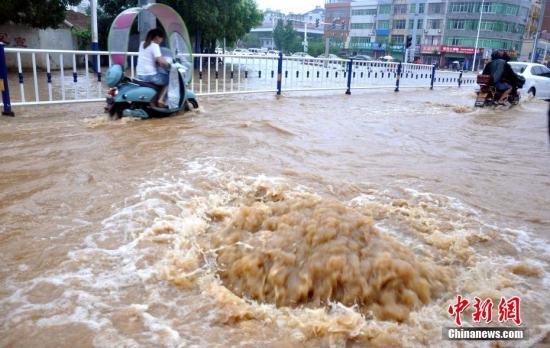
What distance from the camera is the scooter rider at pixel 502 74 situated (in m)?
11.3

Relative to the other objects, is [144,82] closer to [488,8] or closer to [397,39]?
[488,8]

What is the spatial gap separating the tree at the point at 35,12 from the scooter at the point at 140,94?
11670 millimetres

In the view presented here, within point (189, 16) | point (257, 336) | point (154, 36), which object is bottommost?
point (257, 336)

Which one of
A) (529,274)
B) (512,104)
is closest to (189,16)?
(512,104)

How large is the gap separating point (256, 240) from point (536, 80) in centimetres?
1426

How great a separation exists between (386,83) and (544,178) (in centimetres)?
1197

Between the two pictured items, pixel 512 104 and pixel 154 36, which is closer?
pixel 154 36

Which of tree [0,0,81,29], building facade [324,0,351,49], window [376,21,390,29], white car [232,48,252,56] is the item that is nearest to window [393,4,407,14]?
window [376,21,390,29]

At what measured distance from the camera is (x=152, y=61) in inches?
277

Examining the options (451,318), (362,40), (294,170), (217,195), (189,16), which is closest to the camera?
(451,318)

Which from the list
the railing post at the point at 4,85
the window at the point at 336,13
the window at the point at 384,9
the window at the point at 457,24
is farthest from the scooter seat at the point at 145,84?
the window at the point at 336,13

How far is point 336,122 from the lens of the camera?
A: 8.45 m

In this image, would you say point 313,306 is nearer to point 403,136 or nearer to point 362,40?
point 403,136

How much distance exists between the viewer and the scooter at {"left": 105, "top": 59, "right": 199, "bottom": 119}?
6.96m
